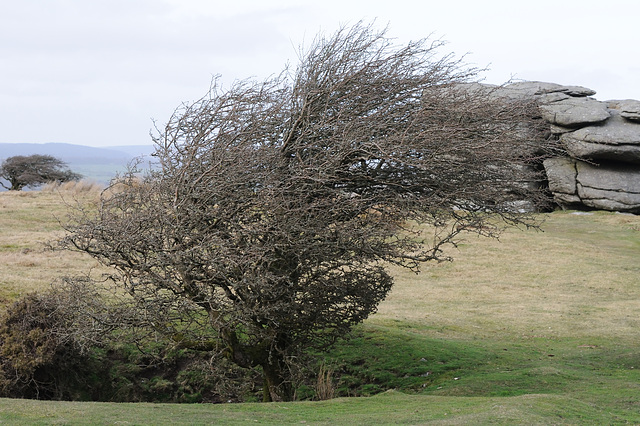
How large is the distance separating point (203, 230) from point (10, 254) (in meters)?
15.9

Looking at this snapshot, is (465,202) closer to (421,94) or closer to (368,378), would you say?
(421,94)

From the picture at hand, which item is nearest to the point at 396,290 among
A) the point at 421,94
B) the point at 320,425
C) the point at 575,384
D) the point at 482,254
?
the point at 482,254

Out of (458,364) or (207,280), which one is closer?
(207,280)

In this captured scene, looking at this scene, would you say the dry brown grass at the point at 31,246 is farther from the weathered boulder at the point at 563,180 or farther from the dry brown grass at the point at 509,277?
the weathered boulder at the point at 563,180

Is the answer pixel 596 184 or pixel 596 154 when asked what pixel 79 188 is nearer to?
pixel 596 154

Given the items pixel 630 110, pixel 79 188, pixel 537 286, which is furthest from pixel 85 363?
pixel 630 110

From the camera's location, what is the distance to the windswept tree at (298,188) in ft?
35.3

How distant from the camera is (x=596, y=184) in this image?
40.8 metres

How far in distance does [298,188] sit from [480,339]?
10.4m

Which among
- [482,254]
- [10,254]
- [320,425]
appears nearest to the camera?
[320,425]

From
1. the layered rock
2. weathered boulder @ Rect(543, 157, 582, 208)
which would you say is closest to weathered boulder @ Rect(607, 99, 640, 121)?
the layered rock

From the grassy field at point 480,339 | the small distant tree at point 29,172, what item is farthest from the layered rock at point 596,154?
the small distant tree at point 29,172

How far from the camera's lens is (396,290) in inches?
1018

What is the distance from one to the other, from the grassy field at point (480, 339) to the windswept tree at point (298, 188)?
2001 millimetres
